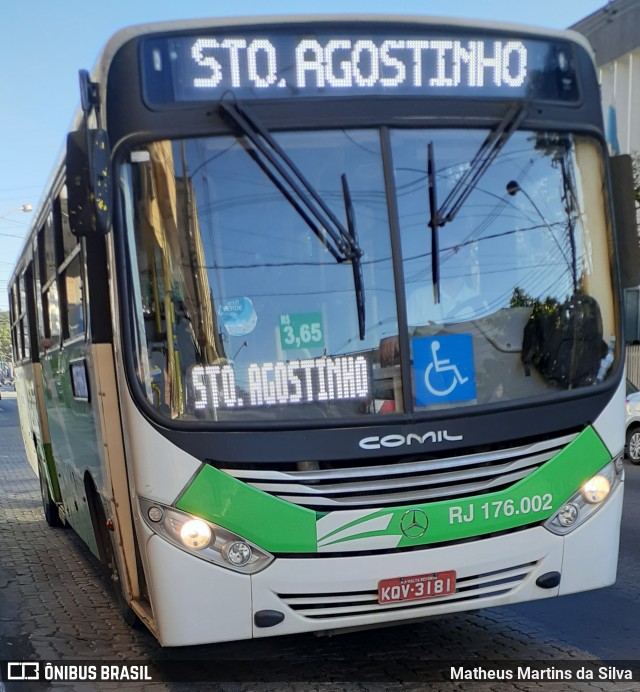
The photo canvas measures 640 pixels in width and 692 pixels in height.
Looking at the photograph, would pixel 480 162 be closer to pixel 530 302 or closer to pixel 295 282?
pixel 530 302

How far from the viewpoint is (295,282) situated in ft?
14.6

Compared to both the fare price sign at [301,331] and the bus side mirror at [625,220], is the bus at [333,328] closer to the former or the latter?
the fare price sign at [301,331]

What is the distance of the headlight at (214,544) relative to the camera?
427 cm

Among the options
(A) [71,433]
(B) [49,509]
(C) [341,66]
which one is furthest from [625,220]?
(B) [49,509]

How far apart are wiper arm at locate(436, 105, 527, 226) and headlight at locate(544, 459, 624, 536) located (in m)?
1.59

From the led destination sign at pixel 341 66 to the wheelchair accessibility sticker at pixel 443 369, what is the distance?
4.29 ft

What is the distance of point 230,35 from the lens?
4547 mm

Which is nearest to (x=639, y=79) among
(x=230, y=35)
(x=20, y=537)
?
(x=20, y=537)

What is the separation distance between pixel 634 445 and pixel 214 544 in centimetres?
1184

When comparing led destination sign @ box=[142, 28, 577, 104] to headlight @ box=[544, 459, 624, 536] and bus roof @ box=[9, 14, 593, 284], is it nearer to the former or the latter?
bus roof @ box=[9, 14, 593, 284]

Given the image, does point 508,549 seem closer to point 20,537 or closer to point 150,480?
point 150,480

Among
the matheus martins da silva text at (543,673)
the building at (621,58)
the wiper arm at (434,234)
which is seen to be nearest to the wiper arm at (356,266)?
the wiper arm at (434,234)

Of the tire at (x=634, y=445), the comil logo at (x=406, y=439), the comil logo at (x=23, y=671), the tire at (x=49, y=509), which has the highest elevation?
the comil logo at (x=406, y=439)

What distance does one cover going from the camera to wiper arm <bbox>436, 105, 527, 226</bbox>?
4582mm
